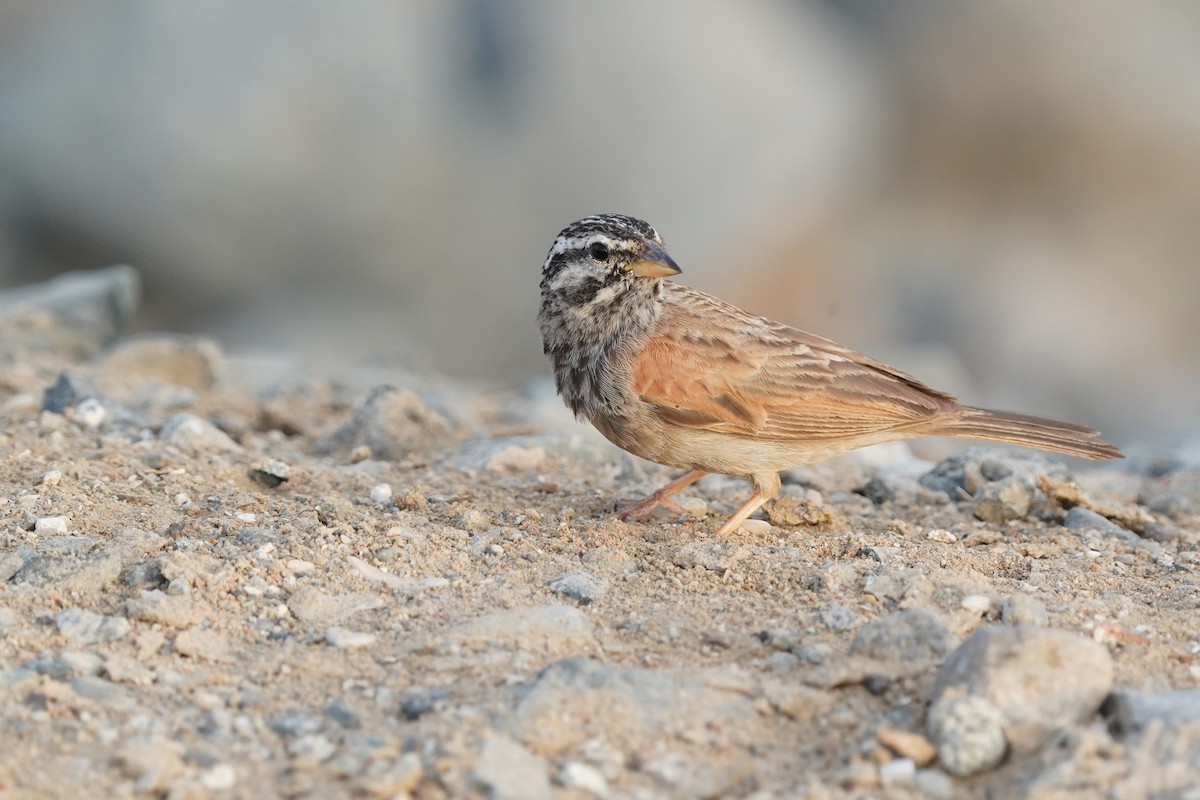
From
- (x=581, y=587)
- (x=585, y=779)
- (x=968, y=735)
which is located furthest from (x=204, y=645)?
(x=968, y=735)

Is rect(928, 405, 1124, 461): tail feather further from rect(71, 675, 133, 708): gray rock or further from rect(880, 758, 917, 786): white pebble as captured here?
rect(71, 675, 133, 708): gray rock

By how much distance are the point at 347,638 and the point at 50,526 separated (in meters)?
1.60

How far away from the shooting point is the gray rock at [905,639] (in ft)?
14.0

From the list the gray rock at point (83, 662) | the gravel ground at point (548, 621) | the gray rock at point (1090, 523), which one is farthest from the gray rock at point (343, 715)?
the gray rock at point (1090, 523)

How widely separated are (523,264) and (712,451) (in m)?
9.21

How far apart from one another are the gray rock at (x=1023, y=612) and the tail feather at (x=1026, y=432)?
186cm

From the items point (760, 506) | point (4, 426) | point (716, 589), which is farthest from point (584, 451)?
point (4, 426)

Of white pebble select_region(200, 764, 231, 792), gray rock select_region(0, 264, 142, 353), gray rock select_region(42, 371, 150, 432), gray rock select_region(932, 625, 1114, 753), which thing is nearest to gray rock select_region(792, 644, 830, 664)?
gray rock select_region(932, 625, 1114, 753)

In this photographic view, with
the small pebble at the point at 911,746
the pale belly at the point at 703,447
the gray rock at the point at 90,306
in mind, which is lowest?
the gray rock at the point at 90,306

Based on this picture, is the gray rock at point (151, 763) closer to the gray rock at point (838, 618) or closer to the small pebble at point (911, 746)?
the small pebble at point (911, 746)

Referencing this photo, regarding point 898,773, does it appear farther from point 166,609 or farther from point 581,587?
point 166,609

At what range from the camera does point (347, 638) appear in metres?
4.50

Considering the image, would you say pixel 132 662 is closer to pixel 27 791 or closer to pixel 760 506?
pixel 27 791

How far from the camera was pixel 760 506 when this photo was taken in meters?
6.50
